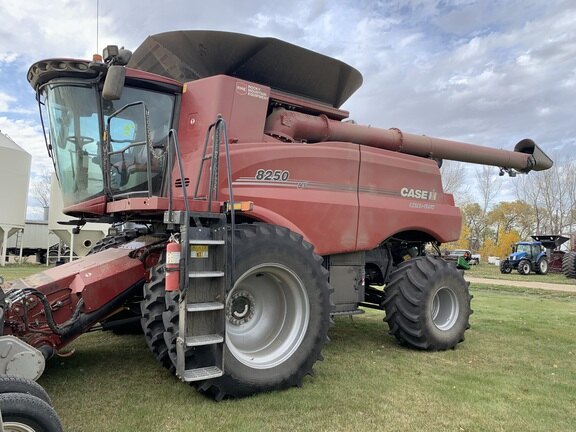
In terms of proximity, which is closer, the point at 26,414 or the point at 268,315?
the point at 26,414

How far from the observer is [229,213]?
4.56 metres

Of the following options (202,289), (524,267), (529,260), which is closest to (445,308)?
(202,289)

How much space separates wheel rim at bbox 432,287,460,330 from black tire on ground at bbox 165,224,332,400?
2549 mm

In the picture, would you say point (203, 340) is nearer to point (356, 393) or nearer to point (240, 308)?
point (240, 308)

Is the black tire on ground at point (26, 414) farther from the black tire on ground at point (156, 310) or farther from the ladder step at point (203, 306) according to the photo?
the black tire on ground at point (156, 310)

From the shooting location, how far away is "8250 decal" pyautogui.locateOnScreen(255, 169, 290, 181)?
17.1 feet

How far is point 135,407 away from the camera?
3908 mm

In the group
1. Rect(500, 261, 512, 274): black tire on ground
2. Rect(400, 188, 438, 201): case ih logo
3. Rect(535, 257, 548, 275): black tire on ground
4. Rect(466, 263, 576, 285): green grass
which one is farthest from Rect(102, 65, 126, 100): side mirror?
Rect(500, 261, 512, 274): black tire on ground

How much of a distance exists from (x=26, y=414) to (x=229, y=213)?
2405 millimetres

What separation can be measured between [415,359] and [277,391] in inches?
85.7

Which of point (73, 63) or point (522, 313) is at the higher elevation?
point (73, 63)

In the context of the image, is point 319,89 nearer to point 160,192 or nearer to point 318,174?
point 318,174

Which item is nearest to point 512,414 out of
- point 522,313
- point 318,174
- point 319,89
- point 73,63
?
point 318,174

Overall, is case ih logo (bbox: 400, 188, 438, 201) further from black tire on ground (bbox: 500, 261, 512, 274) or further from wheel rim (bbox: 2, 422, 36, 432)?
black tire on ground (bbox: 500, 261, 512, 274)
